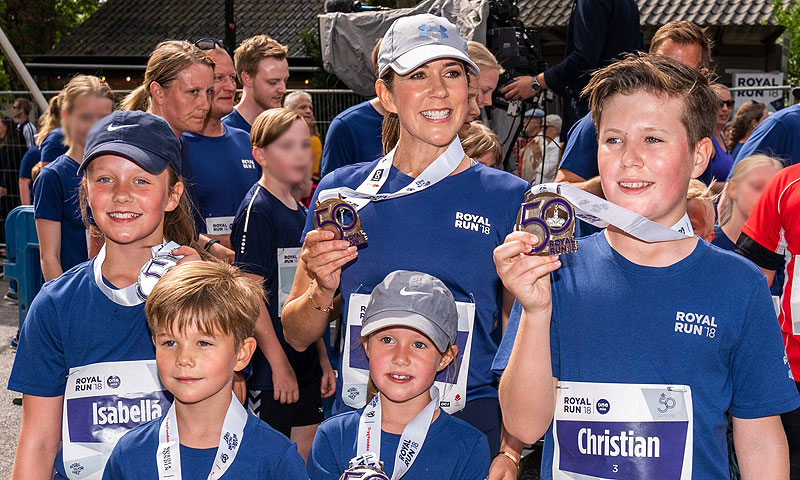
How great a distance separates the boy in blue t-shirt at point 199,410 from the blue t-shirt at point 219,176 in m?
2.69

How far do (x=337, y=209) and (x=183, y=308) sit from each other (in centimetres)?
55

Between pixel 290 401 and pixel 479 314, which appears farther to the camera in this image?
pixel 290 401

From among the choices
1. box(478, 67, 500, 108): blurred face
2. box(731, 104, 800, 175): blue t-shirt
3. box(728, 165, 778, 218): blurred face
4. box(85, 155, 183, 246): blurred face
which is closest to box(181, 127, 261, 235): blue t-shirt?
box(478, 67, 500, 108): blurred face

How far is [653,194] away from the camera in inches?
93.6

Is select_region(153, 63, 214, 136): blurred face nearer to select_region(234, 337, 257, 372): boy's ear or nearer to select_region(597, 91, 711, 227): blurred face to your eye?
select_region(234, 337, 257, 372): boy's ear

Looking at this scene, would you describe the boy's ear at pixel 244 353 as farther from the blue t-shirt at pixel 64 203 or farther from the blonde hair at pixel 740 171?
the blonde hair at pixel 740 171

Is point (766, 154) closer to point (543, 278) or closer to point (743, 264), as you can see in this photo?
point (743, 264)

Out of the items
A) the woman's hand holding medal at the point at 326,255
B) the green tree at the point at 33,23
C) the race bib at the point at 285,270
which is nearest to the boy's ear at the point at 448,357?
the woman's hand holding medal at the point at 326,255

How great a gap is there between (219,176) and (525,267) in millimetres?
3678

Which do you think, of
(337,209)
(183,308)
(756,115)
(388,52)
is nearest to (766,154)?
(388,52)

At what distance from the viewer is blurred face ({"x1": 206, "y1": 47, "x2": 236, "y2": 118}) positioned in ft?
19.4

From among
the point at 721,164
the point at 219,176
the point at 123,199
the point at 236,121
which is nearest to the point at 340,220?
the point at 123,199

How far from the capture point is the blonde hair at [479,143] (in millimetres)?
4387

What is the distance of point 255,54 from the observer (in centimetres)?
624
